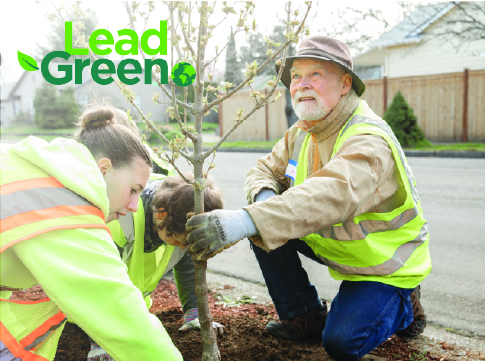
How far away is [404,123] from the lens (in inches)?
496

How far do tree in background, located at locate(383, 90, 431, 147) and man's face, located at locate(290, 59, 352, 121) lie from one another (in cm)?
1072

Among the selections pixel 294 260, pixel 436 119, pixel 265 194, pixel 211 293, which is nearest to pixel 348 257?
pixel 294 260

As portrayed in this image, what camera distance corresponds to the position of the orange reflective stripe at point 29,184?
4.25 feet

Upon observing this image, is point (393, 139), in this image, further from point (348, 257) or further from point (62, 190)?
point (62, 190)

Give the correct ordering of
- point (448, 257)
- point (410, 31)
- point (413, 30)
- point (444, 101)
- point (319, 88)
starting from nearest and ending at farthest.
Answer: point (319, 88) → point (448, 257) → point (444, 101) → point (413, 30) → point (410, 31)

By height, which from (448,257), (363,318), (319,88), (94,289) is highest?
(319,88)

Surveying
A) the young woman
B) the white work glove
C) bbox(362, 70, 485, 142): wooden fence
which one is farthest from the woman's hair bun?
bbox(362, 70, 485, 142): wooden fence

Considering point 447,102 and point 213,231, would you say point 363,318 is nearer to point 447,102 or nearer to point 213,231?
point 213,231

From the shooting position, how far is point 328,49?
2455 mm

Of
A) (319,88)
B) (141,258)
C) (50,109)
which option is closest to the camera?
(141,258)

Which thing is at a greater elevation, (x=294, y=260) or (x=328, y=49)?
(x=328, y=49)

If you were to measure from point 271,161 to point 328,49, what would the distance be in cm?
83

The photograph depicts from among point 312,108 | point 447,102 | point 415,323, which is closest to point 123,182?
point 312,108

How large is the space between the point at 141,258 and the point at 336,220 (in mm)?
1116
